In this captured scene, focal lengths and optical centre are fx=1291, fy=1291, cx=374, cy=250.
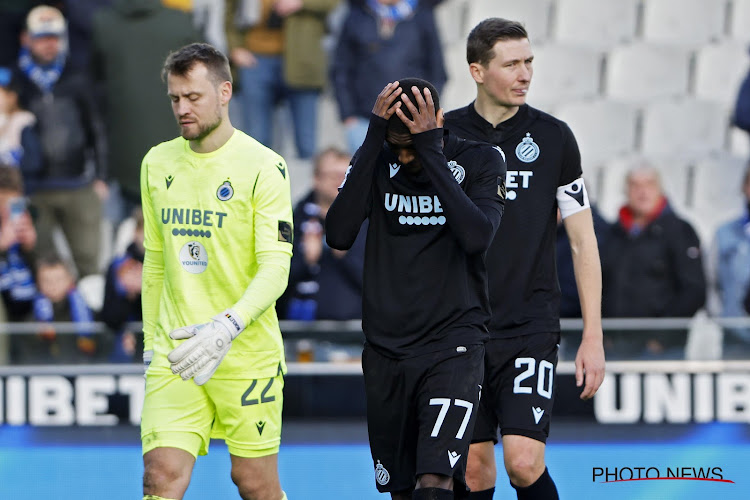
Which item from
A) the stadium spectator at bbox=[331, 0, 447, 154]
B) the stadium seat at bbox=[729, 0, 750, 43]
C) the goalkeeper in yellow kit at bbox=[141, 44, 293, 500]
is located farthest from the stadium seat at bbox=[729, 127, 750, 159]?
the goalkeeper in yellow kit at bbox=[141, 44, 293, 500]

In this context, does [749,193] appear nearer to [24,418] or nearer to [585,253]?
[585,253]

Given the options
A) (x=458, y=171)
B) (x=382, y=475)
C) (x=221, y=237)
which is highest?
(x=458, y=171)

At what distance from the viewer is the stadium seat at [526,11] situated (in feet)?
35.9

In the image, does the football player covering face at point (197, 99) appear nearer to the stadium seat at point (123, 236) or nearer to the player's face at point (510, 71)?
the player's face at point (510, 71)

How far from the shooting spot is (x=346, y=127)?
944cm

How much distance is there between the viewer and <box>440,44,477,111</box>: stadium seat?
34.5 feet

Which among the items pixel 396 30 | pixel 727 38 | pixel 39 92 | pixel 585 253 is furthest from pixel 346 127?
pixel 585 253

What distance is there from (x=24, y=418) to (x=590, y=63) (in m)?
5.60

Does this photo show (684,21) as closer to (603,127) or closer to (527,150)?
(603,127)

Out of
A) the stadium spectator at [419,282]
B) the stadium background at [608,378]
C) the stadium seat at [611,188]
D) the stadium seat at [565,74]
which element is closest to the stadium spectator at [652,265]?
the stadium background at [608,378]

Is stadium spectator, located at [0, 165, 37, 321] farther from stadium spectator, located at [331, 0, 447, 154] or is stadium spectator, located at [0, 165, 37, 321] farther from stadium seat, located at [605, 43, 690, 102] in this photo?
stadium seat, located at [605, 43, 690, 102]

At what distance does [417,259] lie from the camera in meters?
4.46

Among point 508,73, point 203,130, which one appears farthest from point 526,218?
point 203,130

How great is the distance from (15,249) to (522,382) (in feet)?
16.5
